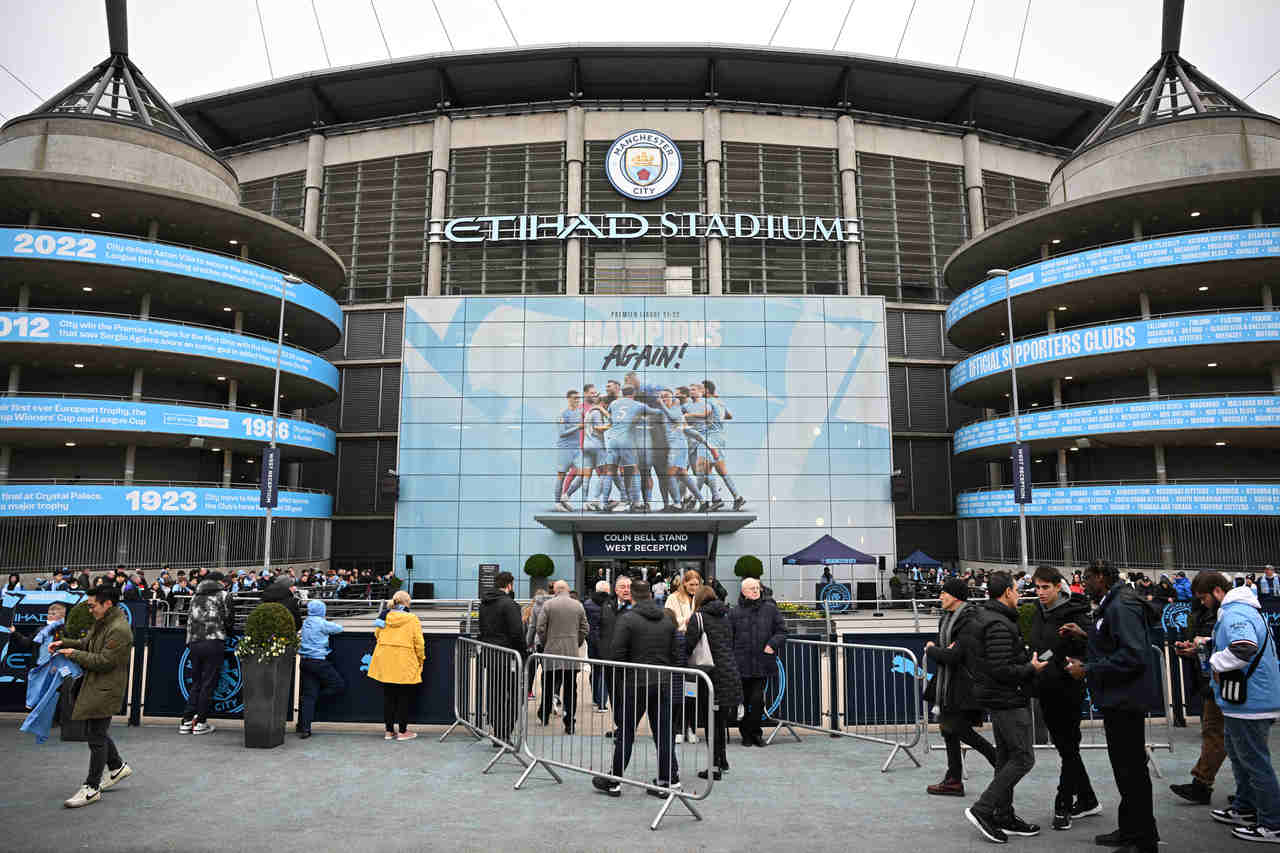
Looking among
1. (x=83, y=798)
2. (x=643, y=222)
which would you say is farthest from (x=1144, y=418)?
(x=83, y=798)

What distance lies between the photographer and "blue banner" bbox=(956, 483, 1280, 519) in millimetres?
27062

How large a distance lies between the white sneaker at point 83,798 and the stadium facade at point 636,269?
80.6 ft

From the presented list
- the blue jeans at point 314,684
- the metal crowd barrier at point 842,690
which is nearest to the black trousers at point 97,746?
the blue jeans at point 314,684

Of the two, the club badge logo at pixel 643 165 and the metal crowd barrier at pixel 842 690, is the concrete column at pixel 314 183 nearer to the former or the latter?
the club badge logo at pixel 643 165

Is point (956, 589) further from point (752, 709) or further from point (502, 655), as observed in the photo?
point (502, 655)

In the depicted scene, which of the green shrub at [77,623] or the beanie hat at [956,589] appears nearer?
the beanie hat at [956,589]

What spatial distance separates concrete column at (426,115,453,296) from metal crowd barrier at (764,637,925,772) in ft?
111

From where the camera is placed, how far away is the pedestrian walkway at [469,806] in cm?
600

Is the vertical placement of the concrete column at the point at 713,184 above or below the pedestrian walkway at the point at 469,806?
above

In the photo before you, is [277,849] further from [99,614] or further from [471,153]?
[471,153]

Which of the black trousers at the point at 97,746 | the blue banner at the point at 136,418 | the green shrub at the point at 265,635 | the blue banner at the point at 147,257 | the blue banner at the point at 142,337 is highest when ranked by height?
the blue banner at the point at 147,257

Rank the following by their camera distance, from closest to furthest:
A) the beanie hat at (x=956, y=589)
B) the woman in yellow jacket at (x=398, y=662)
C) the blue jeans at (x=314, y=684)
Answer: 1. the beanie hat at (x=956, y=589)
2. the woman in yellow jacket at (x=398, y=662)
3. the blue jeans at (x=314, y=684)

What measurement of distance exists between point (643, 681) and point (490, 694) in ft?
9.97

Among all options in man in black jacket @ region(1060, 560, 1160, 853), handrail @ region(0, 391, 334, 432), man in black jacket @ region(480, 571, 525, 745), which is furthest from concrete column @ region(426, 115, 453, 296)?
man in black jacket @ region(1060, 560, 1160, 853)
